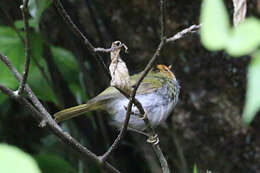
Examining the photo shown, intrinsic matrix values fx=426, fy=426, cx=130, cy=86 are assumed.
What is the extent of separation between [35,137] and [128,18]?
1304 millimetres

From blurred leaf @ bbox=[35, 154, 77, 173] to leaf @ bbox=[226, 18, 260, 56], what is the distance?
2.61 m

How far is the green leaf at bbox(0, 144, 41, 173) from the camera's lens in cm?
38

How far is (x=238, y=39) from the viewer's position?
0.41m

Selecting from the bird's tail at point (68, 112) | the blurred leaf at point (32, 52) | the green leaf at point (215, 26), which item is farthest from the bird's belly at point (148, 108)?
the green leaf at point (215, 26)

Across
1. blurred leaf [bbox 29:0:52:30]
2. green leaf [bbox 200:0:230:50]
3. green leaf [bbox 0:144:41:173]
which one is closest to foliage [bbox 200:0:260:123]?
green leaf [bbox 200:0:230:50]

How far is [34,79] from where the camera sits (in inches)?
104

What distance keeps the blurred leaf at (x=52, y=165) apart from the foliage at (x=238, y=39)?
261 centimetres

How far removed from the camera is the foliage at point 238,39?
1.31ft

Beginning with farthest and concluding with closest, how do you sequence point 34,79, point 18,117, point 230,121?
point 18,117 < point 230,121 < point 34,79

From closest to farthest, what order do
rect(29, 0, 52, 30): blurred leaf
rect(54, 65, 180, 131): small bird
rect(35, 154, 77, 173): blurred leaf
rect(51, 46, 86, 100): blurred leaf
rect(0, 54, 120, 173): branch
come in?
rect(0, 54, 120, 173): branch, rect(29, 0, 52, 30): blurred leaf, rect(54, 65, 180, 131): small bird, rect(35, 154, 77, 173): blurred leaf, rect(51, 46, 86, 100): blurred leaf

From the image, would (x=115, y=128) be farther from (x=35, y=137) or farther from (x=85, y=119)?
(x=35, y=137)

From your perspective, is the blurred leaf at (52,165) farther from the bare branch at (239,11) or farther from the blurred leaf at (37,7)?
the bare branch at (239,11)

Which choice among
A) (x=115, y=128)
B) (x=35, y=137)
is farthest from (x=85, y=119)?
(x=35, y=137)

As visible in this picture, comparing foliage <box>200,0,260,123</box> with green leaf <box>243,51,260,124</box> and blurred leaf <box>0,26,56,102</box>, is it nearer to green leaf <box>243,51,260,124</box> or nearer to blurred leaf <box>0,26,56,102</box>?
green leaf <box>243,51,260,124</box>
